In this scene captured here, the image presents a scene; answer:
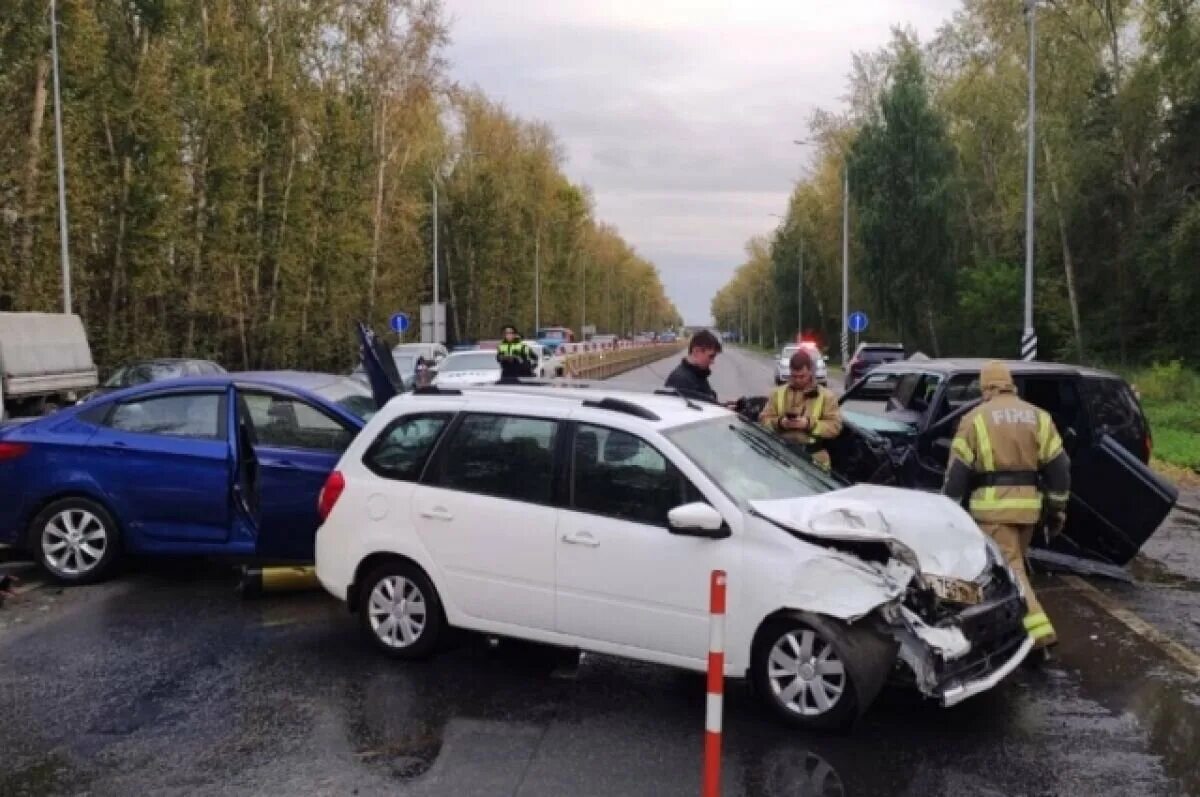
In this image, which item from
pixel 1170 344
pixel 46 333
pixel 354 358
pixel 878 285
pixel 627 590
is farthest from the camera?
pixel 878 285

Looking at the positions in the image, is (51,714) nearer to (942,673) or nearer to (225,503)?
(225,503)

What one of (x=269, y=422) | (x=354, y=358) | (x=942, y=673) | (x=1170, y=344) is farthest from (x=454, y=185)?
(x=942, y=673)

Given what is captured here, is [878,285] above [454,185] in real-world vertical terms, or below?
below

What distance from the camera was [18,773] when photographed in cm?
472

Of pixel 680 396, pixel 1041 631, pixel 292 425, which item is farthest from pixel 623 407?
pixel 292 425

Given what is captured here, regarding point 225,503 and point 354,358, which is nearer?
point 225,503

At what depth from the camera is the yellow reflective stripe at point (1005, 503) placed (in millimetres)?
6219

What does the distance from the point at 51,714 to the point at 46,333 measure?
1723 centimetres

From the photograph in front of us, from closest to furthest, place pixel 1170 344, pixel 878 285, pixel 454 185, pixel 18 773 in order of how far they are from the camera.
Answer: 1. pixel 18 773
2. pixel 1170 344
3. pixel 878 285
4. pixel 454 185

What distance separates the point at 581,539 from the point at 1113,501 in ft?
14.7

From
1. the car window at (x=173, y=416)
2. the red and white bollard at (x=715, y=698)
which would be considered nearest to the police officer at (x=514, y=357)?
the car window at (x=173, y=416)

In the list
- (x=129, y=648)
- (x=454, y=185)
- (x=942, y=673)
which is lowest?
(x=129, y=648)

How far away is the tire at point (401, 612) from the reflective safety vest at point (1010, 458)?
3.18 m

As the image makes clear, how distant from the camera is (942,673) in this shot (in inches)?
192
